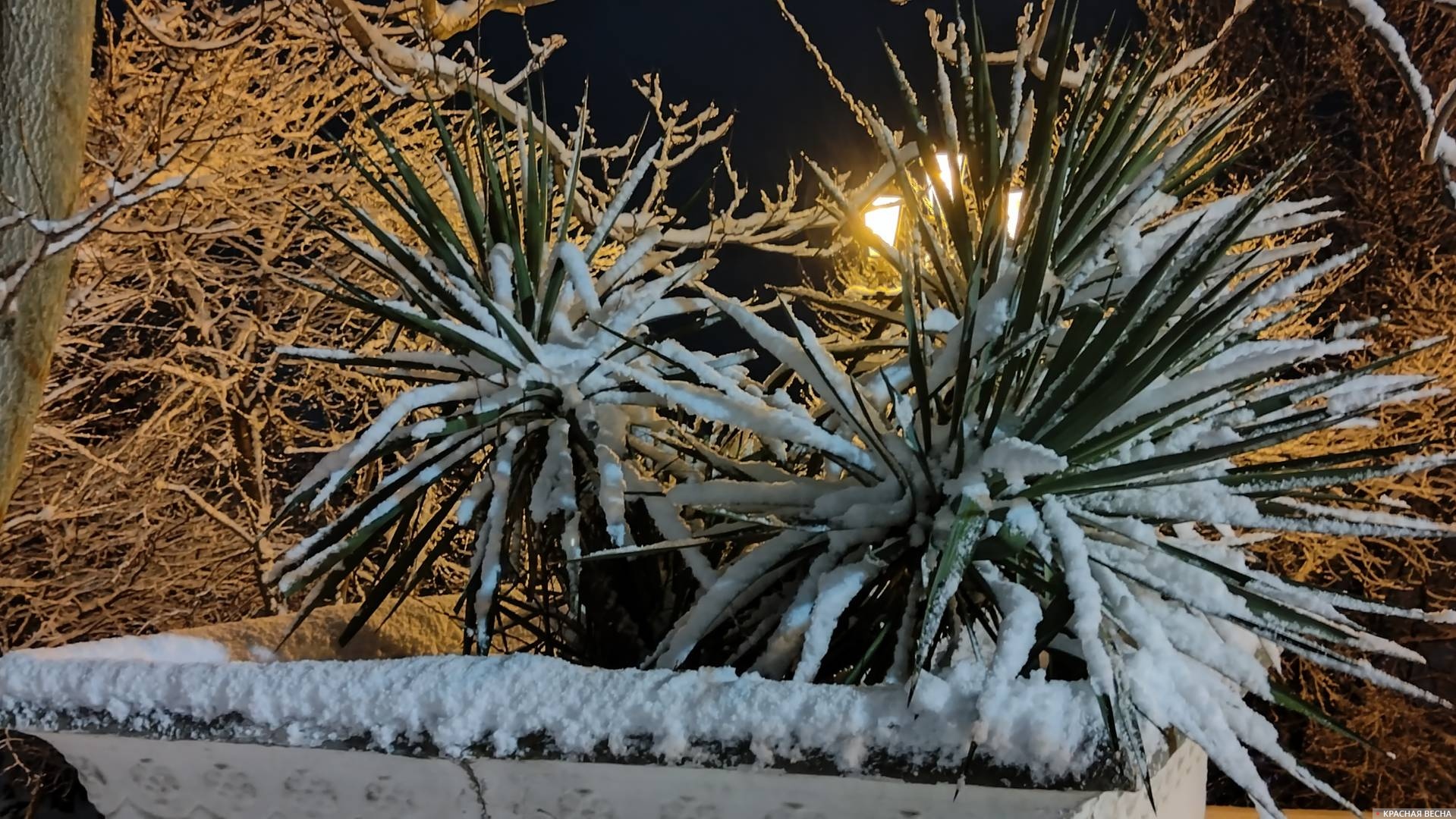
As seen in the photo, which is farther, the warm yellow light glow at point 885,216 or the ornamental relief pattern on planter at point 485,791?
the warm yellow light glow at point 885,216

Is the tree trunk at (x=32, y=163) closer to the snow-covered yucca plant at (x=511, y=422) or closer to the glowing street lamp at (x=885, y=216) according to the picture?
the snow-covered yucca plant at (x=511, y=422)

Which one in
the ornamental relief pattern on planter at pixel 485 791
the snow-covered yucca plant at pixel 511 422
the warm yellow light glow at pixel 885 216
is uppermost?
the warm yellow light glow at pixel 885 216

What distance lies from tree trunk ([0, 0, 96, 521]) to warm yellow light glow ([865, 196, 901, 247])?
6.03 ft

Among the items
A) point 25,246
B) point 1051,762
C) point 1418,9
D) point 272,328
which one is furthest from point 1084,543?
point 1418,9

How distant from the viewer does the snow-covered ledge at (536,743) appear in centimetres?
61

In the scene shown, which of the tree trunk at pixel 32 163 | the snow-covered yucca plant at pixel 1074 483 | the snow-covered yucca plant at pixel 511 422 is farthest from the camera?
the tree trunk at pixel 32 163

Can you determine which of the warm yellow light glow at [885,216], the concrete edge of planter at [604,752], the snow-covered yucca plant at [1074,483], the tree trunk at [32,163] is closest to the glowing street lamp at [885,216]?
the warm yellow light glow at [885,216]

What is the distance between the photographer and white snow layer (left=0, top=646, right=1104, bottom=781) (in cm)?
61

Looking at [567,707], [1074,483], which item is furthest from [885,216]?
[567,707]

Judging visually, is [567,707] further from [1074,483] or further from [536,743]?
[1074,483]

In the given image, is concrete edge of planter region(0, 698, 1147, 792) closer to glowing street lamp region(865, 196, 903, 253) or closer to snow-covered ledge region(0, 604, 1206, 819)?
snow-covered ledge region(0, 604, 1206, 819)

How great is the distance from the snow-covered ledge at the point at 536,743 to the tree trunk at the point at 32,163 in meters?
1.47

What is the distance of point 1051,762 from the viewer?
59 cm

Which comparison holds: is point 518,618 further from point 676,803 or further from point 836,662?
point 676,803
